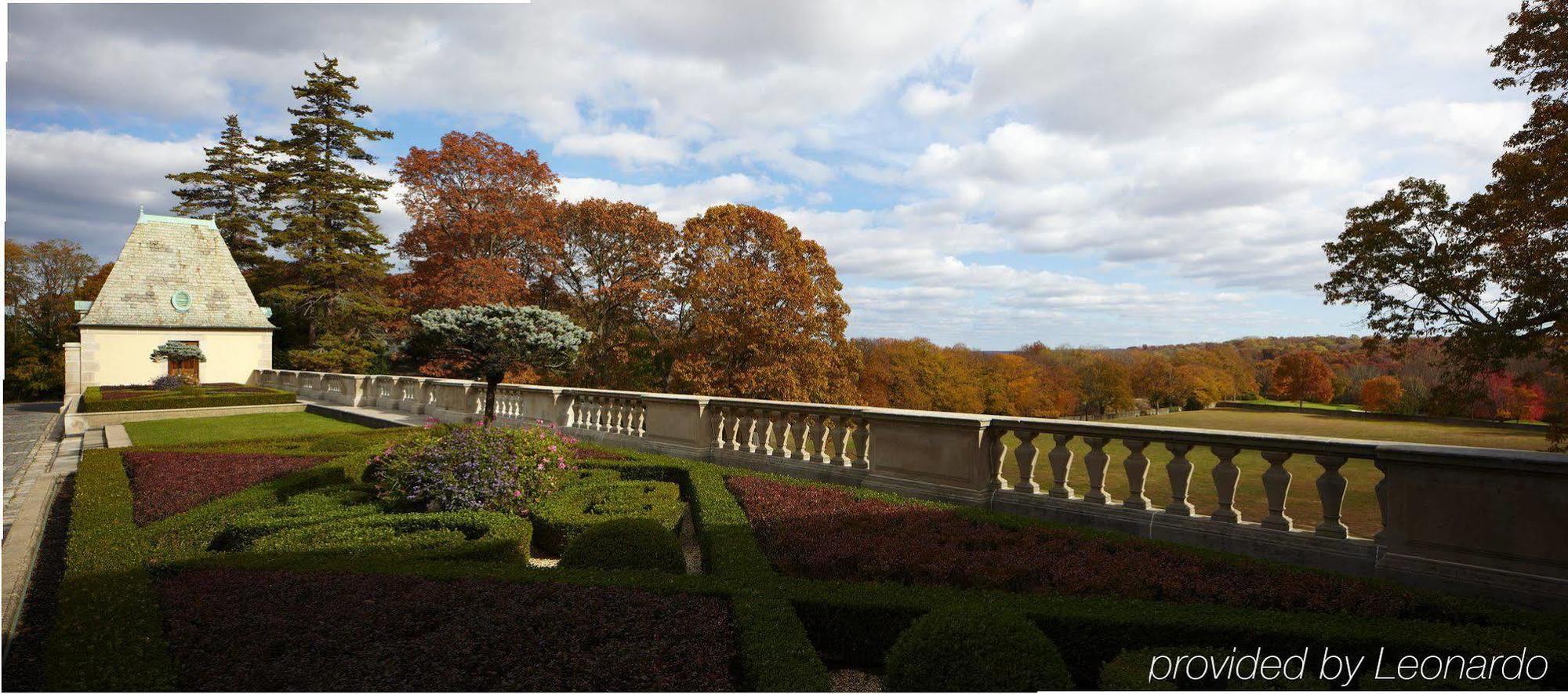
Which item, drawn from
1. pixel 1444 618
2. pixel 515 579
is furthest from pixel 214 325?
pixel 1444 618

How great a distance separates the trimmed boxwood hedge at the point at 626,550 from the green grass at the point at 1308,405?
6190 cm

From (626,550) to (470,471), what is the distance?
2.71 meters

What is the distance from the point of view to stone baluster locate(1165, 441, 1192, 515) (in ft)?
20.5

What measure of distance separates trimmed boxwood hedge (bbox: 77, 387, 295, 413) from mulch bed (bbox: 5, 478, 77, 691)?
16711mm

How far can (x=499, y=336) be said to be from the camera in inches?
408

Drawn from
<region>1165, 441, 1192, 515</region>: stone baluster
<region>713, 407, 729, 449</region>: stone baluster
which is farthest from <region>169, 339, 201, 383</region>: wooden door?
<region>1165, 441, 1192, 515</region>: stone baluster

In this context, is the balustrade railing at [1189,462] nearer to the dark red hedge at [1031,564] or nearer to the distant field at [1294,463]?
the dark red hedge at [1031,564]

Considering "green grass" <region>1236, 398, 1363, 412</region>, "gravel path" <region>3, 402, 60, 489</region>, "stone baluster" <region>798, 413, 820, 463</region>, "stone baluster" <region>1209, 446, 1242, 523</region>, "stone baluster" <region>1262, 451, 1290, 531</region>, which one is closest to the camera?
"stone baluster" <region>1262, 451, 1290, 531</region>

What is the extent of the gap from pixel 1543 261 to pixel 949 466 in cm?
1318

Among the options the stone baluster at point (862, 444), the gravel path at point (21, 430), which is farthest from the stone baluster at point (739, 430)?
the gravel path at point (21, 430)

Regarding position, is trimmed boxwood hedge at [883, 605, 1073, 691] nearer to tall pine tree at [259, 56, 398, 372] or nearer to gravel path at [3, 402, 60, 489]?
gravel path at [3, 402, 60, 489]

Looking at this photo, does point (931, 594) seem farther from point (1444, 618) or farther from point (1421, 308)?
point (1421, 308)

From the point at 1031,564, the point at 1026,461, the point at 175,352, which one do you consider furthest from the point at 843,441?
the point at 175,352

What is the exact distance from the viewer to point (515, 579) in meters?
5.06
